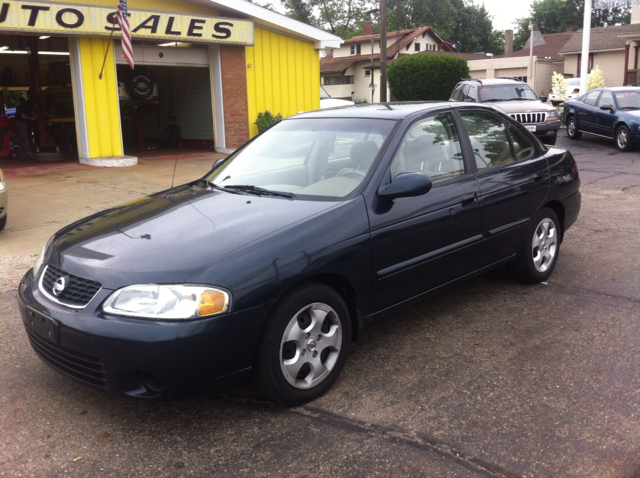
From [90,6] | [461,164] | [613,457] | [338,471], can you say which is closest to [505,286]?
[461,164]

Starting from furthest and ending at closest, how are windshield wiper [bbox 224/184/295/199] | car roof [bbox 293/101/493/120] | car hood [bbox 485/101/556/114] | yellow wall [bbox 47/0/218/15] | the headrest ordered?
car hood [bbox 485/101/556/114] → yellow wall [bbox 47/0/218/15] → car roof [bbox 293/101/493/120] → the headrest → windshield wiper [bbox 224/184/295/199]

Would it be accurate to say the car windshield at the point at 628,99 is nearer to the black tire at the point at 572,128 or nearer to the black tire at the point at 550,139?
the black tire at the point at 550,139

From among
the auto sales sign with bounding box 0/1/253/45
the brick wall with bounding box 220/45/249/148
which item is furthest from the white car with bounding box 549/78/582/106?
the auto sales sign with bounding box 0/1/253/45

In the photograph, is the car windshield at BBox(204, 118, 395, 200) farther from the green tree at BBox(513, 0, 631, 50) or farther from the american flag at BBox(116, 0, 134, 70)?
the green tree at BBox(513, 0, 631, 50)

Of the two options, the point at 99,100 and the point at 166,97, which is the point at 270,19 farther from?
the point at 166,97

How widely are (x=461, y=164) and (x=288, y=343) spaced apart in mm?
2085

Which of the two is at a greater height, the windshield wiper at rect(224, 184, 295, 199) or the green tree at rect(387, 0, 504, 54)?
the green tree at rect(387, 0, 504, 54)

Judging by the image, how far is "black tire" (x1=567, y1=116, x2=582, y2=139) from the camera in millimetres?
17938

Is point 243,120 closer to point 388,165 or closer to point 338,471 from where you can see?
point 388,165

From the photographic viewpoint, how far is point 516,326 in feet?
15.2

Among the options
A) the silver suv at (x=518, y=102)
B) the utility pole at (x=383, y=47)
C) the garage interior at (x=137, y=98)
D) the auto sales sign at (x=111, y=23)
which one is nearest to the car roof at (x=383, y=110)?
the auto sales sign at (x=111, y=23)

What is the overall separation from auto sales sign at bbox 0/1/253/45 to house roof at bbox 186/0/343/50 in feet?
1.09

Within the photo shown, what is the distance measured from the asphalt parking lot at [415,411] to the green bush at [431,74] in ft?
91.3

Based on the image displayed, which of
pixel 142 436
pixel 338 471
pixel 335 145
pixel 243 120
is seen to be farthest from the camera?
pixel 243 120
